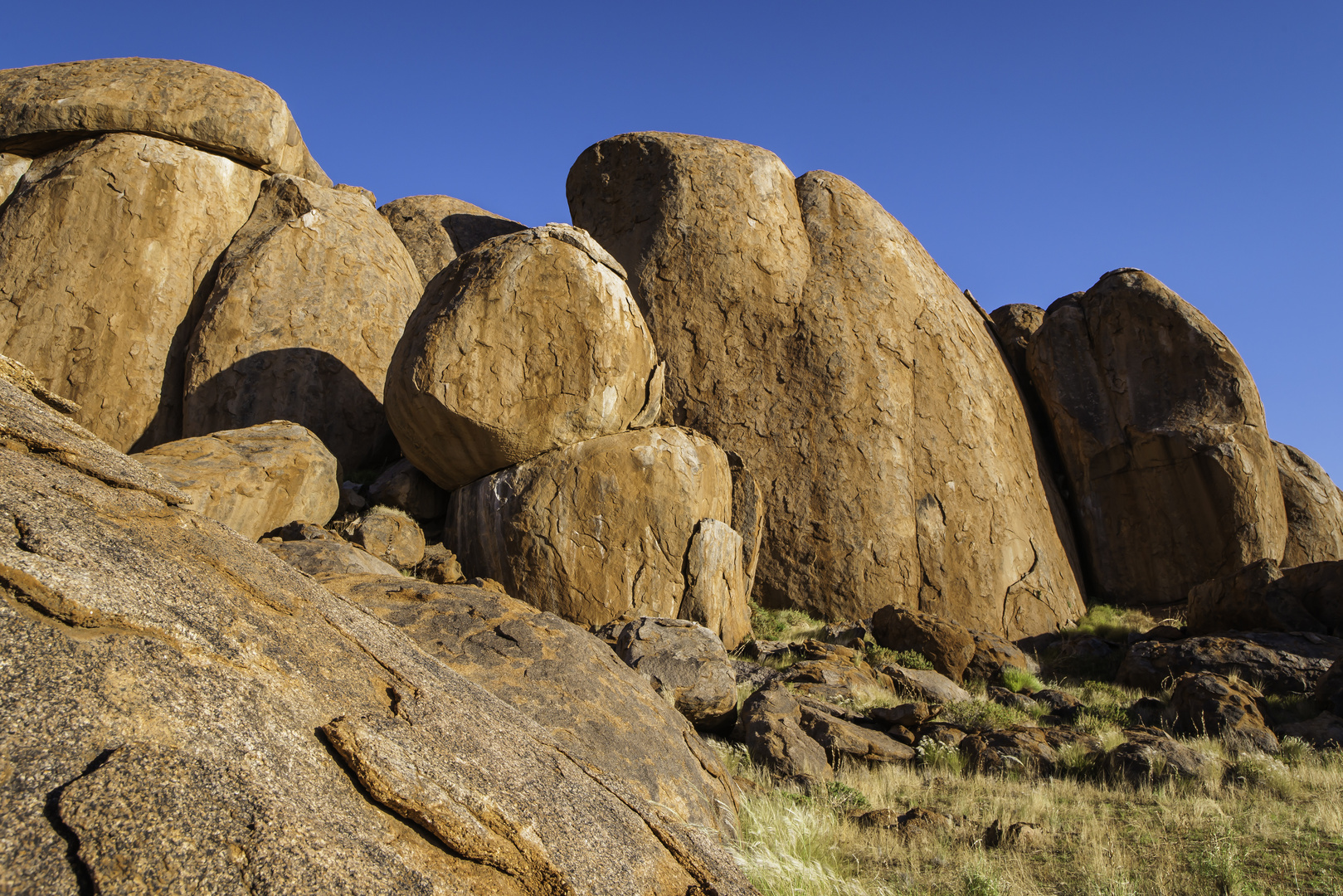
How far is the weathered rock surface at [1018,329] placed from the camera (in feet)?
50.1

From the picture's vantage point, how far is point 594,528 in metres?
9.39

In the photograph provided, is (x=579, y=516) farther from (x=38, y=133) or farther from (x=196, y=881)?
(x=38, y=133)

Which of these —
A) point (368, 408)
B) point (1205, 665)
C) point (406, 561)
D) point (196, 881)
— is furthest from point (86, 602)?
point (368, 408)

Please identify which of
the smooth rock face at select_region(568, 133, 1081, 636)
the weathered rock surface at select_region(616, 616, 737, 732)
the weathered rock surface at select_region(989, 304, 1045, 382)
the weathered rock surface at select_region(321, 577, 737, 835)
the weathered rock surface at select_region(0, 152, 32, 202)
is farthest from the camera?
the weathered rock surface at select_region(989, 304, 1045, 382)

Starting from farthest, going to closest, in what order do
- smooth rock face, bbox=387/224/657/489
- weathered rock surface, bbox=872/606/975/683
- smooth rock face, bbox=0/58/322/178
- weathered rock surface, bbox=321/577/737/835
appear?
smooth rock face, bbox=0/58/322/178, weathered rock surface, bbox=872/606/975/683, smooth rock face, bbox=387/224/657/489, weathered rock surface, bbox=321/577/737/835

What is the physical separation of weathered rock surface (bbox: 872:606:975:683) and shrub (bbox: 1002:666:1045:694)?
0.44 meters

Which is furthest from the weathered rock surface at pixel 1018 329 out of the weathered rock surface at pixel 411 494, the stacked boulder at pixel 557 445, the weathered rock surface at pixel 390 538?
the weathered rock surface at pixel 390 538

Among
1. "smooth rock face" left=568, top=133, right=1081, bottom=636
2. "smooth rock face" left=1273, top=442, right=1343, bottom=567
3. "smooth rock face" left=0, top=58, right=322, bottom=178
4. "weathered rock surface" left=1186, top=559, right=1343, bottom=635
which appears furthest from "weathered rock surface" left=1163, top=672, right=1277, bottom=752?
"smooth rock face" left=0, top=58, right=322, bottom=178

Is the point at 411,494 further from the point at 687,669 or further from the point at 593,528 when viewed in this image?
the point at 687,669

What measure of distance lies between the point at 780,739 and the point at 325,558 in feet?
11.7

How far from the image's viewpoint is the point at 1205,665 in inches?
347

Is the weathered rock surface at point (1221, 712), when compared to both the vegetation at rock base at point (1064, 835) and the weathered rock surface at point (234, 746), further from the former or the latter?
the weathered rock surface at point (234, 746)

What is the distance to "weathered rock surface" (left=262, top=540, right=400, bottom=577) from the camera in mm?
6086

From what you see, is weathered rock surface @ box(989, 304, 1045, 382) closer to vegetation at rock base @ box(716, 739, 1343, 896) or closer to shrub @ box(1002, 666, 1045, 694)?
shrub @ box(1002, 666, 1045, 694)
